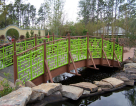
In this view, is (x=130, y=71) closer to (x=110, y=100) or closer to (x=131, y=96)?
(x=131, y=96)

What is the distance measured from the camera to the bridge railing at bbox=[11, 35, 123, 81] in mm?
4031

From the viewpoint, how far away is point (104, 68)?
865 cm

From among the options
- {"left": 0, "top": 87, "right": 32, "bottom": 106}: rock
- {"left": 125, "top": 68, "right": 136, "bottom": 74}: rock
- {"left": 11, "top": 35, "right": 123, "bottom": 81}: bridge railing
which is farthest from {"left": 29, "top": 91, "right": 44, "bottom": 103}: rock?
{"left": 125, "top": 68, "right": 136, "bottom": 74}: rock

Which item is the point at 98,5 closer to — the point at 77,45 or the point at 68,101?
the point at 77,45

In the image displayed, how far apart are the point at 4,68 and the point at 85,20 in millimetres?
30671

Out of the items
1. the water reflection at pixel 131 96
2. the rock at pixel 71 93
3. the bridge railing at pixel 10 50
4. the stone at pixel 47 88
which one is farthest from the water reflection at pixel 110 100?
the bridge railing at pixel 10 50

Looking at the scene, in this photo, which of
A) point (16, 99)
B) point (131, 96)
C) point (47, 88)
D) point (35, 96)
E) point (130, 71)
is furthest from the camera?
point (130, 71)

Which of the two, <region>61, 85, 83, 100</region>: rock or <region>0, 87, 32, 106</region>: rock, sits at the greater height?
<region>0, 87, 32, 106</region>: rock

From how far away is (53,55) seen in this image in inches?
195

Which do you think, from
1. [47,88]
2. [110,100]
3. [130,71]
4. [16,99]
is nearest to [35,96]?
[47,88]

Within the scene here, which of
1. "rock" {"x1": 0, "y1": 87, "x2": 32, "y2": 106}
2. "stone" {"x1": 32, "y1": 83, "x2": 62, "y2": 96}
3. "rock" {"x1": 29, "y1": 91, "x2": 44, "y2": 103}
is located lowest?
"rock" {"x1": 29, "y1": 91, "x2": 44, "y2": 103}

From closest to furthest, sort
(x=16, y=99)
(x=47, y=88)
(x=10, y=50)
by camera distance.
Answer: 1. (x=16, y=99)
2. (x=47, y=88)
3. (x=10, y=50)

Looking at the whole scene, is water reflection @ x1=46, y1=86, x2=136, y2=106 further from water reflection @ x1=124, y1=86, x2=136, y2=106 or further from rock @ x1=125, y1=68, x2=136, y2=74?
rock @ x1=125, y1=68, x2=136, y2=74

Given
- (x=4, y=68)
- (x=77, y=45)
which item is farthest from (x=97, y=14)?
(x=4, y=68)
